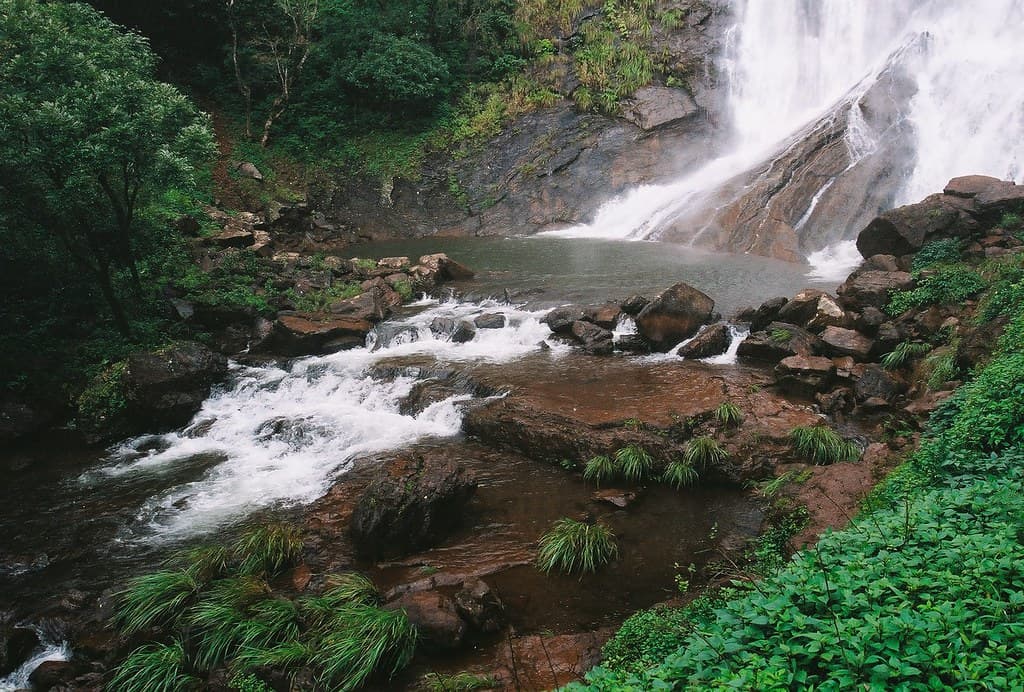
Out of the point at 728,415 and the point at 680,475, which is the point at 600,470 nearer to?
the point at 680,475

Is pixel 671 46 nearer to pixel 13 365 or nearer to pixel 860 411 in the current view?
pixel 860 411

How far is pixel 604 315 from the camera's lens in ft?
42.9

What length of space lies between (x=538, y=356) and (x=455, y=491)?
527 cm

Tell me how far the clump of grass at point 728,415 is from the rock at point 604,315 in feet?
14.0

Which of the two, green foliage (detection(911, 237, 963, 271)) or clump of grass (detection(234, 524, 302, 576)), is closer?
clump of grass (detection(234, 524, 302, 576))

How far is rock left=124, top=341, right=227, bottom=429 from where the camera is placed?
35.2 feet

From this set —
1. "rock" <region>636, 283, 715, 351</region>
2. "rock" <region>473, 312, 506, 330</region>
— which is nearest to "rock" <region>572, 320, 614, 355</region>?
"rock" <region>636, 283, 715, 351</region>

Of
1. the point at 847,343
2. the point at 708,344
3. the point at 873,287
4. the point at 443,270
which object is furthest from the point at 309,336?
the point at 873,287

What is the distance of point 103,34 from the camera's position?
12984 mm

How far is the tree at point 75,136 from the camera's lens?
9336 millimetres

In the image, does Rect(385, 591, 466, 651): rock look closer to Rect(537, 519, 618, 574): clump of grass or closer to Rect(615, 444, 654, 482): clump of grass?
Rect(537, 519, 618, 574): clump of grass

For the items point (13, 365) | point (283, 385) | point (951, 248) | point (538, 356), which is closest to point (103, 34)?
point (13, 365)

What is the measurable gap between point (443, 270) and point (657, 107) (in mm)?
15010

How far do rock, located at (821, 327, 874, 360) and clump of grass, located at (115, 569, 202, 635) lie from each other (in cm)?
1017
